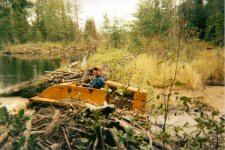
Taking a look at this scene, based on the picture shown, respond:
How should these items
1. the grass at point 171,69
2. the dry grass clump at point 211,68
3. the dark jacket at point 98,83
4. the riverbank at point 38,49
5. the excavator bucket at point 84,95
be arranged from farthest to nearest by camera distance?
1. the riverbank at point 38,49
2. the dry grass clump at point 211,68
3. the grass at point 171,69
4. the dark jacket at point 98,83
5. the excavator bucket at point 84,95

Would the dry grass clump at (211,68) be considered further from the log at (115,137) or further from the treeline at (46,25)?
the treeline at (46,25)

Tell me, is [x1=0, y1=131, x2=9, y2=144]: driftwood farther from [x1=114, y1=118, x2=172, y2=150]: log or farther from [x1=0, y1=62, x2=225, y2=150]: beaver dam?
[x1=114, y1=118, x2=172, y2=150]: log

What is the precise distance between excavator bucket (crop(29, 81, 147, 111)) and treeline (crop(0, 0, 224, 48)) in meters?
1.50

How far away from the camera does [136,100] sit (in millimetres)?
6449

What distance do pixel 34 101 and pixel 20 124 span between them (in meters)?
3.88

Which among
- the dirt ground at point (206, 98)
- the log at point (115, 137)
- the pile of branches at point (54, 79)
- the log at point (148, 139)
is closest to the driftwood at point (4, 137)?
the log at point (115, 137)

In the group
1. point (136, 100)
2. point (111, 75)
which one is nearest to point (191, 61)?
point (111, 75)

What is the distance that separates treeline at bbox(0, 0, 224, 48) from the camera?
34.8 ft

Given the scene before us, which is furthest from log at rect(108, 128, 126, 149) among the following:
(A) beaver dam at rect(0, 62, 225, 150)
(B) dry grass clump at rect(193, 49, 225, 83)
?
(B) dry grass clump at rect(193, 49, 225, 83)

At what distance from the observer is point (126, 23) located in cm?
2622

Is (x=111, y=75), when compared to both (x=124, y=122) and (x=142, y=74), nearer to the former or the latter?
(x=142, y=74)

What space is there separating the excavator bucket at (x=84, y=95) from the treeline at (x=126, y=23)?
150 cm

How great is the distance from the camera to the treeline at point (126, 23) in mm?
10604

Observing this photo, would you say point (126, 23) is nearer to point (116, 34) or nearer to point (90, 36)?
point (116, 34)
